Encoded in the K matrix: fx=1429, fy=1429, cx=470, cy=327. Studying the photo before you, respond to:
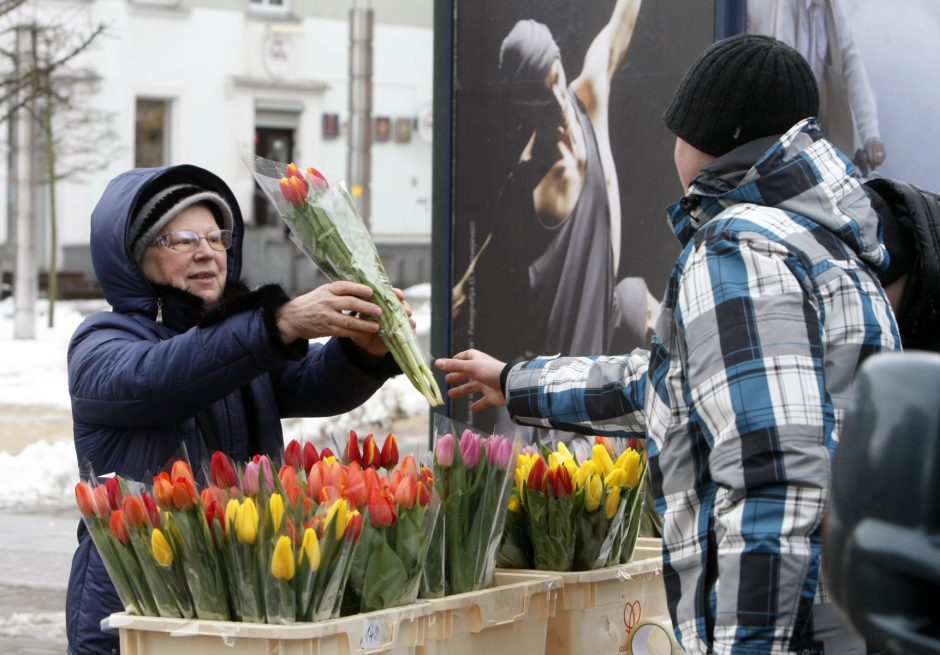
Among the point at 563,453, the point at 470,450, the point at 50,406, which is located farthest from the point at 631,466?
the point at 50,406

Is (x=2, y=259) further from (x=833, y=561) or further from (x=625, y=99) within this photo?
(x=833, y=561)

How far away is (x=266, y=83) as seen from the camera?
92.3ft

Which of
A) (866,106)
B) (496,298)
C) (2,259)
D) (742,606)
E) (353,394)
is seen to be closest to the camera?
(742,606)

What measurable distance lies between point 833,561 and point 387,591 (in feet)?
4.67

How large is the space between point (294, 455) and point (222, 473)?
241 millimetres

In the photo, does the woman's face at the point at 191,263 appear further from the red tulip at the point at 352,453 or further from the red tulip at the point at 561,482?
the red tulip at the point at 561,482

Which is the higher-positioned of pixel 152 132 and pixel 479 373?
pixel 152 132

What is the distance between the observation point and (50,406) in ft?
46.7

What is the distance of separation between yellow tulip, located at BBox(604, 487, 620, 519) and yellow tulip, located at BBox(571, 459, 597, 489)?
0.19ft

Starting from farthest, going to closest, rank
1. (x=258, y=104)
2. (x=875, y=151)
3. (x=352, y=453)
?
1. (x=258, y=104)
2. (x=875, y=151)
3. (x=352, y=453)

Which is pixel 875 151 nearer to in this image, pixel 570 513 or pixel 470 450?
pixel 570 513

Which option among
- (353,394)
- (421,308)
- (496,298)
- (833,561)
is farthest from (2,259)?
(833,561)

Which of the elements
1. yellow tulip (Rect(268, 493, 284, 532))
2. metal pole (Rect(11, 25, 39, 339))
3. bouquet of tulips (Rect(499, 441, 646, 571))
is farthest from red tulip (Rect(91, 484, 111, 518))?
metal pole (Rect(11, 25, 39, 339))

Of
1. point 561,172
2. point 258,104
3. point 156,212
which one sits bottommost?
point 156,212
